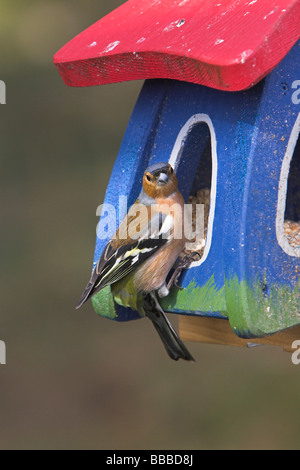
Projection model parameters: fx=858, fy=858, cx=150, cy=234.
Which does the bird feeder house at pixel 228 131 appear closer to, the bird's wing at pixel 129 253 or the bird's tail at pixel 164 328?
the bird's tail at pixel 164 328

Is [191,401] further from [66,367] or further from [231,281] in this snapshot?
[231,281]

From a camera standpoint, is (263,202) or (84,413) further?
(84,413)

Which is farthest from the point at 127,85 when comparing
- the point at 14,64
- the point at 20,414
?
the point at 20,414

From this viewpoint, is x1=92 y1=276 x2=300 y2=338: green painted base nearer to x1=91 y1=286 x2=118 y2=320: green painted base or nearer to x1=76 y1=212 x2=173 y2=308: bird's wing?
x1=76 y1=212 x2=173 y2=308: bird's wing

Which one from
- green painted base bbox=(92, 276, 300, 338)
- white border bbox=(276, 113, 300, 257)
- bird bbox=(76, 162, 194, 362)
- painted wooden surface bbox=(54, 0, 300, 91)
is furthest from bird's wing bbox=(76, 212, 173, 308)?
painted wooden surface bbox=(54, 0, 300, 91)

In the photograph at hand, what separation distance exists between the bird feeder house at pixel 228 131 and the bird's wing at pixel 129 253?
17cm

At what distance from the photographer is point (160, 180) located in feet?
10.9

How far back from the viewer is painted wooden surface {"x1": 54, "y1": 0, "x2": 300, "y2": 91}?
9.48 feet

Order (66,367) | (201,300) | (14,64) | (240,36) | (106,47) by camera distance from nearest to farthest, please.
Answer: (240,36)
(201,300)
(106,47)
(14,64)
(66,367)

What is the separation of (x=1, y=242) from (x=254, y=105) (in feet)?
14.7

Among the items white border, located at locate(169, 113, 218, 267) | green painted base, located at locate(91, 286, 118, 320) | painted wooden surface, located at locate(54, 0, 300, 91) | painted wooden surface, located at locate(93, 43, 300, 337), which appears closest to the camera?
painted wooden surface, located at locate(54, 0, 300, 91)

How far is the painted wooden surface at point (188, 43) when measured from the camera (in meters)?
2.89

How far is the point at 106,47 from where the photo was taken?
3.46 metres

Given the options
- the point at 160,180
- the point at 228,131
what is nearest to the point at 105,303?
the point at 160,180
